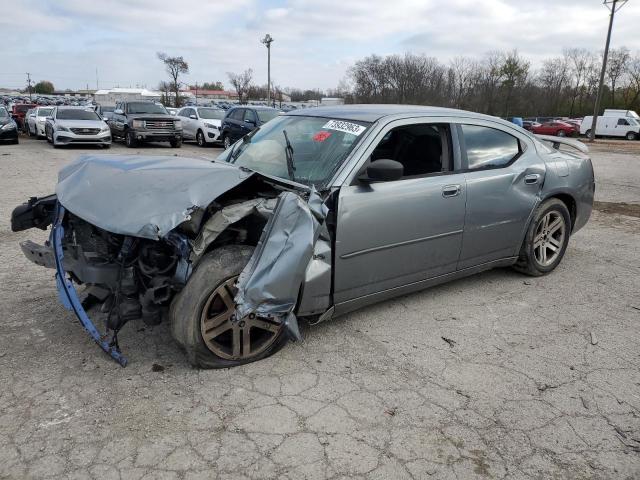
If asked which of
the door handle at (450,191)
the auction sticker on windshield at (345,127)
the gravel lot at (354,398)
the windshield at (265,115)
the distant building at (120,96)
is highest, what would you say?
the distant building at (120,96)

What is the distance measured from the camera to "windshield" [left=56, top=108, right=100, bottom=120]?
59.3 ft

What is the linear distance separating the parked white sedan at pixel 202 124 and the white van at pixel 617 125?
30.6 metres

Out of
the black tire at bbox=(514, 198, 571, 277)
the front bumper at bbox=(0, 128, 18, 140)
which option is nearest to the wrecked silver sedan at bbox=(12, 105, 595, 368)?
the black tire at bbox=(514, 198, 571, 277)

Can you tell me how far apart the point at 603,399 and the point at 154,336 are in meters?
2.93

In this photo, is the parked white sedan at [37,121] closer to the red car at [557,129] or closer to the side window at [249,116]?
the side window at [249,116]

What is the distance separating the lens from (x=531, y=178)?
457 cm

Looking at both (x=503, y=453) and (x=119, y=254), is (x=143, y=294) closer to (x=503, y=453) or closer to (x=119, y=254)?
(x=119, y=254)

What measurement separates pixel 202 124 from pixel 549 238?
16852mm

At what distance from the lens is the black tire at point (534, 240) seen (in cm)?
472

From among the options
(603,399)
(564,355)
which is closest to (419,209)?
(564,355)

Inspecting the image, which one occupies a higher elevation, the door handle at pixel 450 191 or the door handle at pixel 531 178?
the door handle at pixel 531 178

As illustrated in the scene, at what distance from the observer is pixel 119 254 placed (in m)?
3.04

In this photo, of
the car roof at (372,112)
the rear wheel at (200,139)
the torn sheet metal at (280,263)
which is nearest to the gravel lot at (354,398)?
the torn sheet metal at (280,263)

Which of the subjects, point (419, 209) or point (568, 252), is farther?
point (568, 252)
